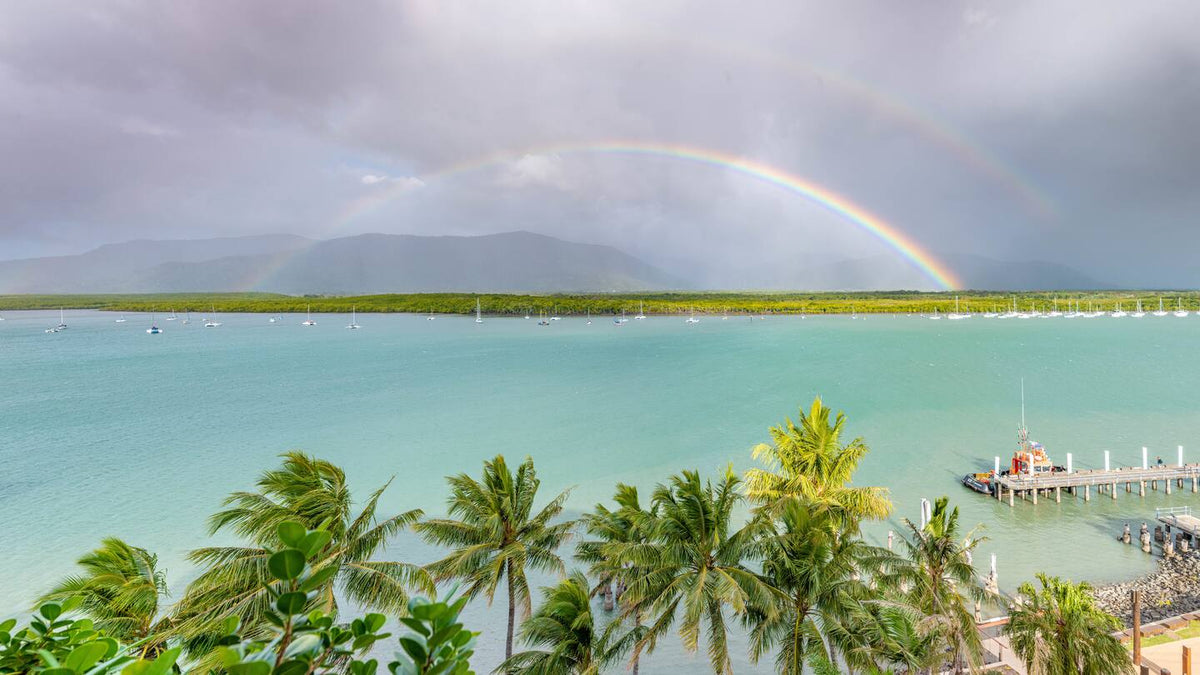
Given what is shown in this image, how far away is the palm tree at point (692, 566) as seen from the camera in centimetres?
1113

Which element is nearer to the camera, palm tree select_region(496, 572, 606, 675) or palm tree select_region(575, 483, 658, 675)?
palm tree select_region(496, 572, 606, 675)

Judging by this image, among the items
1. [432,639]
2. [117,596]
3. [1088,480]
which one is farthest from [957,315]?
[432,639]

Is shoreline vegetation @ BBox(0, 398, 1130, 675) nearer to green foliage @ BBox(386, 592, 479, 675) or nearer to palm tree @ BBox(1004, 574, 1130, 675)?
palm tree @ BBox(1004, 574, 1130, 675)

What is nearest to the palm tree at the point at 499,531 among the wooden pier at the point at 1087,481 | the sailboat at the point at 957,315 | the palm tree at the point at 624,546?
the palm tree at the point at 624,546

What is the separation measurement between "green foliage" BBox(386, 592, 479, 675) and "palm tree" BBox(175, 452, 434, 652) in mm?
8682

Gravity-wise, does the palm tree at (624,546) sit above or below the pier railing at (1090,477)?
above

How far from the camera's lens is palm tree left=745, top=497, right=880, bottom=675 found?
11.0 m

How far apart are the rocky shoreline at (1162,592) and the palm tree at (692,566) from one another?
610 inches

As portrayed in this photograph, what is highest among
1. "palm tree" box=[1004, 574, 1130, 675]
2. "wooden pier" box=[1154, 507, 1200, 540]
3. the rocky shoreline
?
"palm tree" box=[1004, 574, 1130, 675]

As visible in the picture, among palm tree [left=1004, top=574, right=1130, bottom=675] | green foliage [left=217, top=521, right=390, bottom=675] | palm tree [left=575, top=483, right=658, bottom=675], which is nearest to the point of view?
green foliage [left=217, top=521, right=390, bottom=675]

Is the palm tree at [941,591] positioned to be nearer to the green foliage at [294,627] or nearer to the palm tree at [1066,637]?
the palm tree at [1066,637]

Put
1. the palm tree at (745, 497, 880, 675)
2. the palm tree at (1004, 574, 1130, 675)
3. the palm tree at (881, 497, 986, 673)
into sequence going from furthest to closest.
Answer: the palm tree at (881, 497, 986, 673), the palm tree at (745, 497, 880, 675), the palm tree at (1004, 574, 1130, 675)

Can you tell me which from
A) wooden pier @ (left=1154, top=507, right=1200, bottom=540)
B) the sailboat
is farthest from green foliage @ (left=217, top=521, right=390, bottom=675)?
the sailboat

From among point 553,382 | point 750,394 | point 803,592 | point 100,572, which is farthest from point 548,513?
point 553,382
